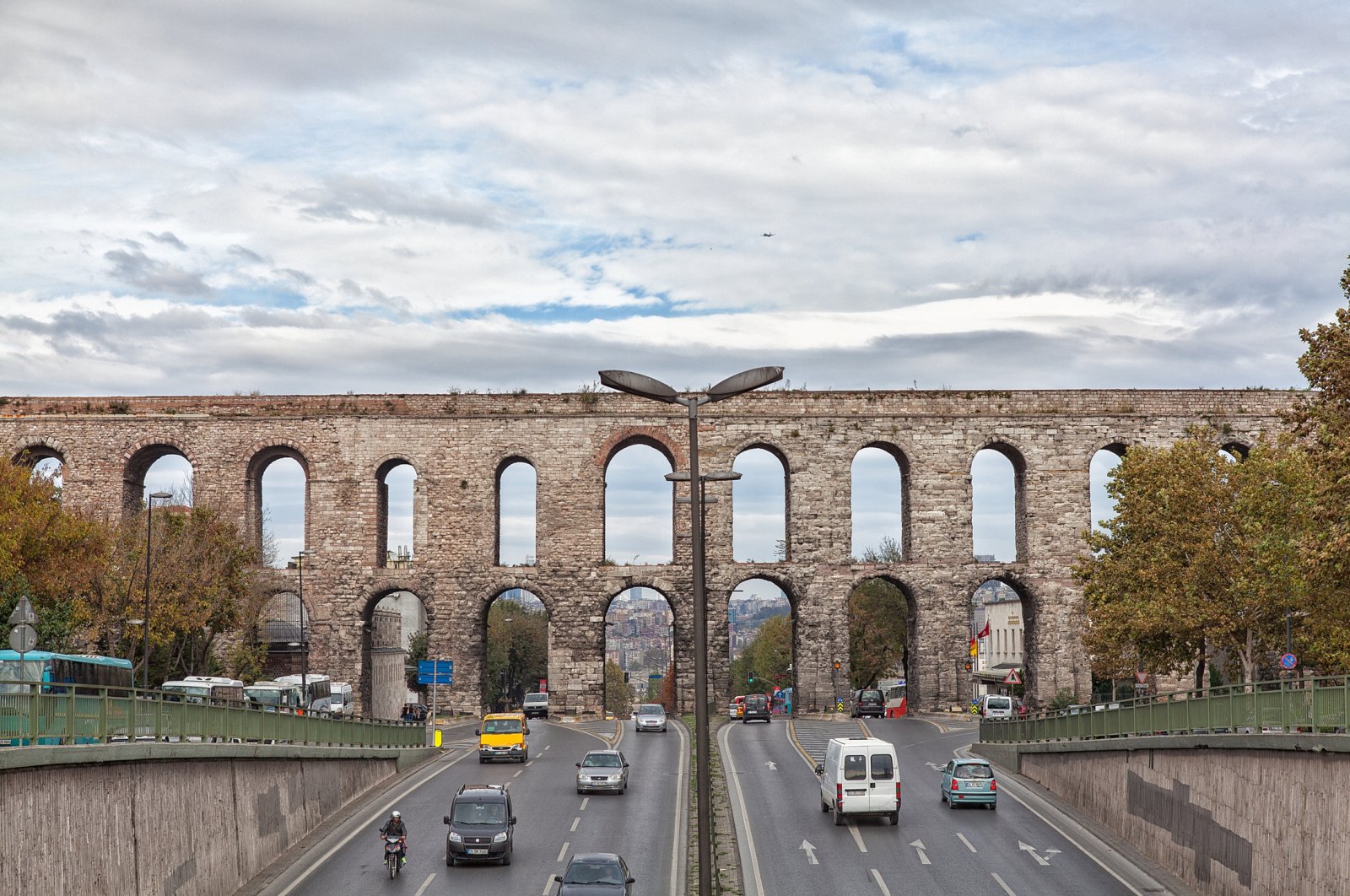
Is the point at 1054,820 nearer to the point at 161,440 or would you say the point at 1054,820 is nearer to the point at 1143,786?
the point at 1143,786

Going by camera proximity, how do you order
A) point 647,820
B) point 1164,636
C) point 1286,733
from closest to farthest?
point 1286,733
point 647,820
point 1164,636

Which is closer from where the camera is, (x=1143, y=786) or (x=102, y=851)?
(x=102, y=851)

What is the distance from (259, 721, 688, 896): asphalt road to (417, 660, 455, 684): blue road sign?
32.4 ft

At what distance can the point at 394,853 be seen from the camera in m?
31.8

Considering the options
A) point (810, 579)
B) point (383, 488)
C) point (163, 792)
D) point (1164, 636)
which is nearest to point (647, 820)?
point (163, 792)

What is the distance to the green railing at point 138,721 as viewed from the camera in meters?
21.7

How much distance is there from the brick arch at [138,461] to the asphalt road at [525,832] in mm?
26879

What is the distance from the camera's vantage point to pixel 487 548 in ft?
241

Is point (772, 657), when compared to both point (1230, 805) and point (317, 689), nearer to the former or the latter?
point (317, 689)

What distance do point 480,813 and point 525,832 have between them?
3.70 metres

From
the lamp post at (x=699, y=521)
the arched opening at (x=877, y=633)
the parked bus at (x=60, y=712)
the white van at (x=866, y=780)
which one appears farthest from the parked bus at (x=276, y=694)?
the arched opening at (x=877, y=633)

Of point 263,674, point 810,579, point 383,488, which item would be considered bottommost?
point 263,674

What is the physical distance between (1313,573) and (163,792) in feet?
71.9

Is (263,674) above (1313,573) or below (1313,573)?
below
